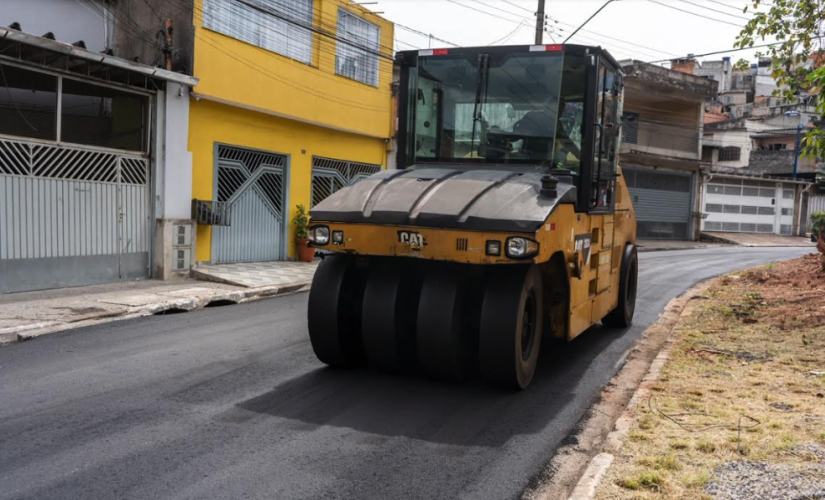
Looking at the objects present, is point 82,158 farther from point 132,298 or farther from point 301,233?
point 301,233

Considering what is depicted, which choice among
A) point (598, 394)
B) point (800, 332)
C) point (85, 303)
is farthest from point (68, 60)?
point (800, 332)

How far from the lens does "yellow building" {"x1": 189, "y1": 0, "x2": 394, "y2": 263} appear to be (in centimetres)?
1438

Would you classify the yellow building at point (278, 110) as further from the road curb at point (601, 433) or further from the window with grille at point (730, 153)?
the window with grille at point (730, 153)

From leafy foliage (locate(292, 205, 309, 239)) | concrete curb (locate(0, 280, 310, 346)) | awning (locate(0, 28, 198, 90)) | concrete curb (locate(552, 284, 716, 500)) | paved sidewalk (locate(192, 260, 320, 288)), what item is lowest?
concrete curb (locate(0, 280, 310, 346))

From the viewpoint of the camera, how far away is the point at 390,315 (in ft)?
19.0

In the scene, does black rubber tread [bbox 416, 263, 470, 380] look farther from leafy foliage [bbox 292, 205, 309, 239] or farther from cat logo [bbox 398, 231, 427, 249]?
leafy foliage [bbox 292, 205, 309, 239]

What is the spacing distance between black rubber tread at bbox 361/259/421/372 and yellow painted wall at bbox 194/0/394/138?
9.28 m

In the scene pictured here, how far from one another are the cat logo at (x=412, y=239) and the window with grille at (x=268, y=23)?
10325 mm

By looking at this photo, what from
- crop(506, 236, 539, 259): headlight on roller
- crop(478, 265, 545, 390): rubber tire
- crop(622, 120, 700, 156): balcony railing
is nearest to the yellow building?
crop(478, 265, 545, 390): rubber tire

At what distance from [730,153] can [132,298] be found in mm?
47414

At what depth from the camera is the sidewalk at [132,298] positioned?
8680 millimetres

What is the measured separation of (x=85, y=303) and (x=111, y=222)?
101 inches

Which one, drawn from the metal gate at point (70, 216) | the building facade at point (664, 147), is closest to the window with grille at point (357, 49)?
the metal gate at point (70, 216)

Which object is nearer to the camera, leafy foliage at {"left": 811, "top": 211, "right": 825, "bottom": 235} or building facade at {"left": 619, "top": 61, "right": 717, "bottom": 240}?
building facade at {"left": 619, "top": 61, "right": 717, "bottom": 240}
